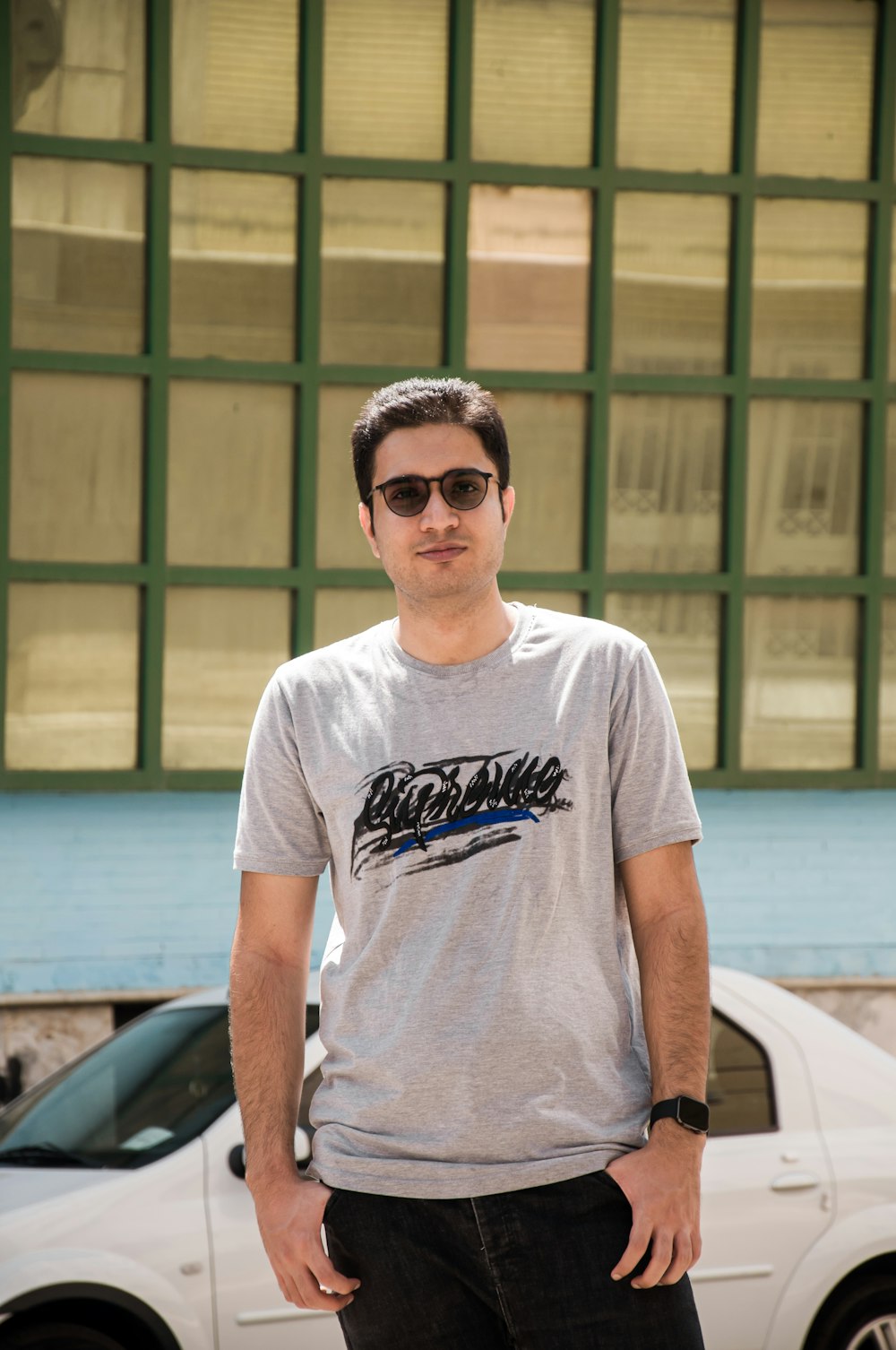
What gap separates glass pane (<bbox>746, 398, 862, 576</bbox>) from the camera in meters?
7.61

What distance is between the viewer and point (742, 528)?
7.55 m

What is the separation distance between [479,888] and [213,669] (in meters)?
5.09

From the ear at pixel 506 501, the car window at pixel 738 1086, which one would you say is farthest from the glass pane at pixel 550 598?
the ear at pixel 506 501

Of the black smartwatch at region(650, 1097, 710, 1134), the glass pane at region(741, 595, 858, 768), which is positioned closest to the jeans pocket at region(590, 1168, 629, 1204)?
the black smartwatch at region(650, 1097, 710, 1134)

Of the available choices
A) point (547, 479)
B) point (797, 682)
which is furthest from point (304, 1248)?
point (797, 682)

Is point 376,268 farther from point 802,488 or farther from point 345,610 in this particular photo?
point 802,488

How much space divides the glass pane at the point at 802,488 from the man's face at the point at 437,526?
17.1 ft

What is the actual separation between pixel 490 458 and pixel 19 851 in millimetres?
4925

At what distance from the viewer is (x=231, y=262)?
718 cm

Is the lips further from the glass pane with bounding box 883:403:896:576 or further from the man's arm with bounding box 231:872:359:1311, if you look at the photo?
the glass pane with bounding box 883:403:896:576

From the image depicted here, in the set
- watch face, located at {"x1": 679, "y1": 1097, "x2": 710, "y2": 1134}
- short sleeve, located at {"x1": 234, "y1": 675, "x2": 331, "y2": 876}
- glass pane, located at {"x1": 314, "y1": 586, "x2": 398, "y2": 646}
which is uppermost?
glass pane, located at {"x1": 314, "y1": 586, "x2": 398, "y2": 646}

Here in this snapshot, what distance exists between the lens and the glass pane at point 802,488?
7609 mm

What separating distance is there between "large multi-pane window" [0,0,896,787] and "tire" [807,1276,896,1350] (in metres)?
3.22

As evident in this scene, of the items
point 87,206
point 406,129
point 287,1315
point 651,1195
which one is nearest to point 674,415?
point 406,129
